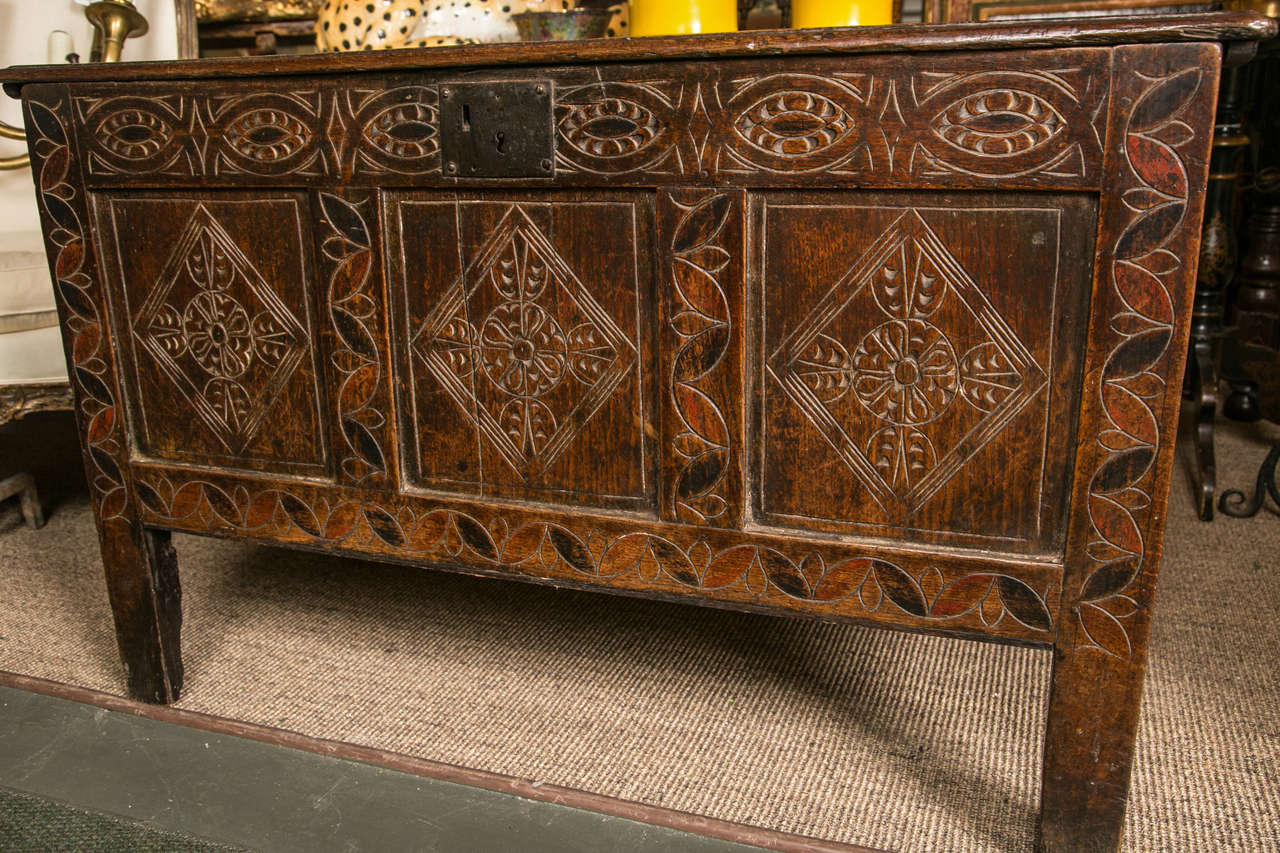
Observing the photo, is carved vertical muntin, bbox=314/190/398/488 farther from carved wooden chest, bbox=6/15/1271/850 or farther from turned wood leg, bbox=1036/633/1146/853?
turned wood leg, bbox=1036/633/1146/853

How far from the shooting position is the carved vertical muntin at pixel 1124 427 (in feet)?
2.95

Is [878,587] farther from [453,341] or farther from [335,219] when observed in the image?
[335,219]

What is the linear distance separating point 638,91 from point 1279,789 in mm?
1095

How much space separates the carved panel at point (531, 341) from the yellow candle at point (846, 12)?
32 cm

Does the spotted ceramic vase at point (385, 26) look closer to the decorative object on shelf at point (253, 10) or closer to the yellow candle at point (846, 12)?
the yellow candle at point (846, 12)

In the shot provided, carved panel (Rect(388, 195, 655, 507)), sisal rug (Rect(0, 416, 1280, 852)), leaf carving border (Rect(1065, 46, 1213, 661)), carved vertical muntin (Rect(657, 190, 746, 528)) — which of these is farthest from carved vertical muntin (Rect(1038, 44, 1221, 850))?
carved panel (Rect(388, 195, 655, 507))

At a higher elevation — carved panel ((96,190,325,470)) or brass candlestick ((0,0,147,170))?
brass candlestick ((0,0,147,170))

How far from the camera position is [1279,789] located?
Result: 1238 mm

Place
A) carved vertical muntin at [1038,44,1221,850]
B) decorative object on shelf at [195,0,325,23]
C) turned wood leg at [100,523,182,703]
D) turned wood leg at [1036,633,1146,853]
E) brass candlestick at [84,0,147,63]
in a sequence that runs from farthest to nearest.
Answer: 1. decorative object on shelf at [195,0,325,23]
2. brass candlestick at [84,0,147,63]
3. turned wood leg at [100,523,182,703]
4. turned wood leg at [1036,633,1146,853]
5. carved vertical muntin at [1038,44,1221,850]

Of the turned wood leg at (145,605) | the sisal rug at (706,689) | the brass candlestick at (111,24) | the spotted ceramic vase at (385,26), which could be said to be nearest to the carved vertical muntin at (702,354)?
the sisal rug at (706,689)

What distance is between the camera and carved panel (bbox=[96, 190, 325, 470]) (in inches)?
48.9

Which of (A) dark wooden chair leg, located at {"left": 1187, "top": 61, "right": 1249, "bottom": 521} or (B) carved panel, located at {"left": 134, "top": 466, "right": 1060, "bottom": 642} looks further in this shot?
(A) dark wooden chair leg, located at {"left": 1187, "top": 61, "right": 1249, "bottom": 521}

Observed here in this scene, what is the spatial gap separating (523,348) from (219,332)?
0.41 meters

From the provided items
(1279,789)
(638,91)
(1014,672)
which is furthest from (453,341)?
(1279,789)
